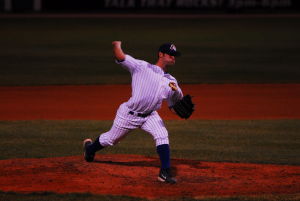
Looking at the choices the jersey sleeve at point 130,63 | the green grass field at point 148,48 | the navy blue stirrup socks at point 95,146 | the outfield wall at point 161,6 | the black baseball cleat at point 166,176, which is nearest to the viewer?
the jersey sleeve at point 130,63

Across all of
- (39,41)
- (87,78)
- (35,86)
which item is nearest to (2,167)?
(35,86)

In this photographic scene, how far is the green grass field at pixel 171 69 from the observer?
10.2m

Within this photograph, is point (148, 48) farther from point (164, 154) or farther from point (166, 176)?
point (166, 176)

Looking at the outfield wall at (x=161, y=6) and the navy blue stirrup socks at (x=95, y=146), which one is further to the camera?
the outfield wall at (x=161, y=6)

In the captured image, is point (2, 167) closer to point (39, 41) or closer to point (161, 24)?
point (39, 41)

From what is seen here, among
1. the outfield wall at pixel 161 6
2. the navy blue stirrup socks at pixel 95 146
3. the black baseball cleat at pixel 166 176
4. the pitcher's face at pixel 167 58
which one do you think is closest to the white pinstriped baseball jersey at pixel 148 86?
the pitcher's face at pixel 167 58

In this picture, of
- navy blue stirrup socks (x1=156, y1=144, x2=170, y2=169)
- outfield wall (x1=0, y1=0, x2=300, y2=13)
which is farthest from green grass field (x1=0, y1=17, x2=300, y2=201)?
outfield wall (x1=0, y1=0, x2=300, y2=13)

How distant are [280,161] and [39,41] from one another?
1870cm

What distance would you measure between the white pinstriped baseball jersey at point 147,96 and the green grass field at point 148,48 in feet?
31.4

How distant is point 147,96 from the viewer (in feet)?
26.1

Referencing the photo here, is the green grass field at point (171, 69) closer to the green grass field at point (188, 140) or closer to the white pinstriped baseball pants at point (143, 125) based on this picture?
the green grass field at point (188, 140)

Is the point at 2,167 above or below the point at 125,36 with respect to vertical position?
above

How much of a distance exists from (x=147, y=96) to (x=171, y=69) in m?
12.8

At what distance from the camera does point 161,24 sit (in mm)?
33156
